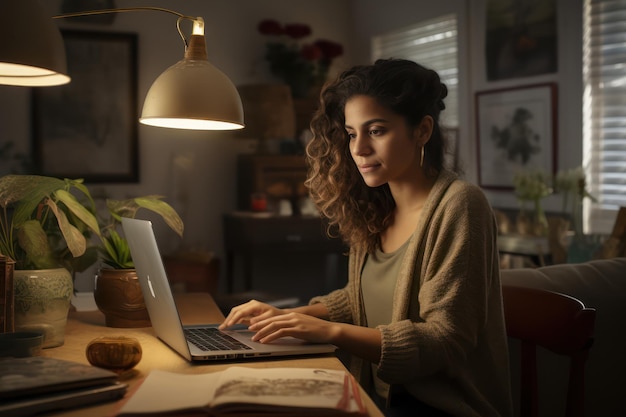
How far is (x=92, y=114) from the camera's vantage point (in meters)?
5.37

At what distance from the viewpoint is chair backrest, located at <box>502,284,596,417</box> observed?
4.91 ft

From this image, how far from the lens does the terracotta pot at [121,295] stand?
1673 mm

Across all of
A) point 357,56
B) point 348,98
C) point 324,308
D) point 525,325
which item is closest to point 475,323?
point 525,325

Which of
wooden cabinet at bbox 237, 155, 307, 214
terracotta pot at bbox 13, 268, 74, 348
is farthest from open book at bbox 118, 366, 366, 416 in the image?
wooden cabinet at bbox 237, 155, 307, 214

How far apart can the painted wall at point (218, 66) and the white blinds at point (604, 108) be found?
73 cm

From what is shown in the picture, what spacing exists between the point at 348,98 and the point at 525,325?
0.67 metres

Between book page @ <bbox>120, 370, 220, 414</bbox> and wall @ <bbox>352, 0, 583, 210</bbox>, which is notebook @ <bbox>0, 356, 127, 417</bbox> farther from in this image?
wall @ <bbox>352, 0, 583, 210</bbox>

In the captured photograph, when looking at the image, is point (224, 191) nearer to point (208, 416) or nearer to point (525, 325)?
point (525, 325)

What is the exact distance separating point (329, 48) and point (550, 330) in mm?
4439

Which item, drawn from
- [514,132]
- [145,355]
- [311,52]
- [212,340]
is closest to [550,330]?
[212,340]

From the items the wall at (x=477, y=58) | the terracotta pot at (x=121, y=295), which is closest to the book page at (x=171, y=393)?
the terracotta pot at (x=121, y=295)

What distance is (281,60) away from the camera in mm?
5695

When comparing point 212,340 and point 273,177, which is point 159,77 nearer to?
point 212,340

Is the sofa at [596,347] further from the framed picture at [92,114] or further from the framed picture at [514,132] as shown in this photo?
the framed picture at [92,114]
